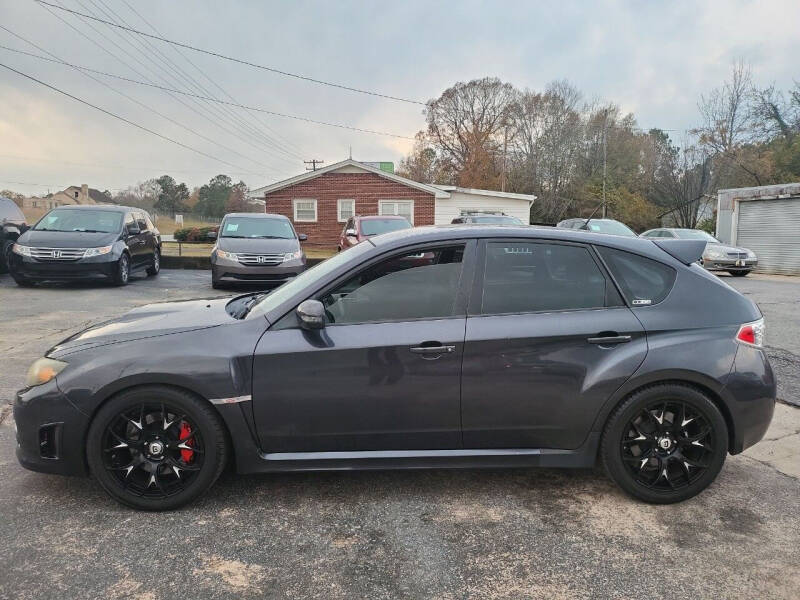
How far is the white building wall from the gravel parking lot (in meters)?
23.7

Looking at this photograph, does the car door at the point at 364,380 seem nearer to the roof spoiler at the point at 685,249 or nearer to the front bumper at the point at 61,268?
the roof spoiler at the point at 685,249

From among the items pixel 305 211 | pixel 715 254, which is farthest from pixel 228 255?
pixel 305 211

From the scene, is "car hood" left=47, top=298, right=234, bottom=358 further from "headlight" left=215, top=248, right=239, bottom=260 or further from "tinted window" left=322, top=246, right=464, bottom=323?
"headlight" left=215, top=248, right=239, bottom=260

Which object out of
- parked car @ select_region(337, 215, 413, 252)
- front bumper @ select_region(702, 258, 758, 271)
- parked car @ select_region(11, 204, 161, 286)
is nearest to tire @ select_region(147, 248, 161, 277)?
parked car @ select_region(11, 204, 161, 286)

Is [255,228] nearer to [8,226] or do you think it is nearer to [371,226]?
[371,226]

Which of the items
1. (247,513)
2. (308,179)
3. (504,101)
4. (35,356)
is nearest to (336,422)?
(247,513)

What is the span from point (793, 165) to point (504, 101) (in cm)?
2364

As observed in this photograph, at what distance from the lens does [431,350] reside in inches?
112

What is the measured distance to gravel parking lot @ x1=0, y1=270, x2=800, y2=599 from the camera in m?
2.31

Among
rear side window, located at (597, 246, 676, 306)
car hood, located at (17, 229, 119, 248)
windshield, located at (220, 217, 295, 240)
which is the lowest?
rear side window, located at (597, 246, 676, 306)

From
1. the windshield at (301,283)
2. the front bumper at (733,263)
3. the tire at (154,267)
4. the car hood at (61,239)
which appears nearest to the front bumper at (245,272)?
the car hood at (61,239)

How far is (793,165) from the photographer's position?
29.7 m

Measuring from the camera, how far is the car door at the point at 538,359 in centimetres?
289

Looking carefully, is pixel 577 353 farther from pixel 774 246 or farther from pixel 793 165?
pixel 793 165
